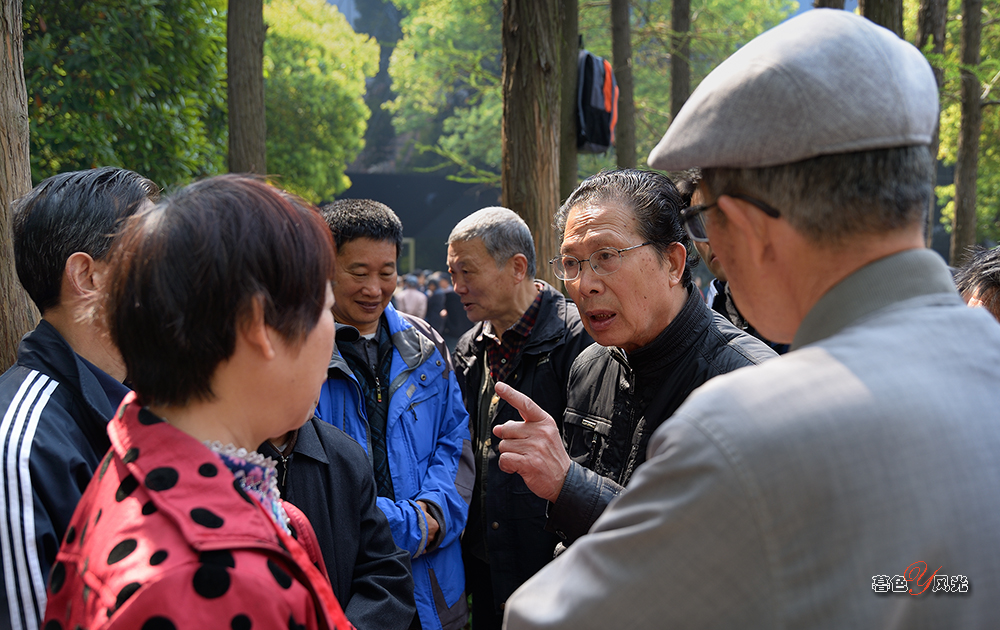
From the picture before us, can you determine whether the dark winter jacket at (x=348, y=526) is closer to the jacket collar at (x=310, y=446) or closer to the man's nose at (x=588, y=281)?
the jacket collar at (x=310, y=446)

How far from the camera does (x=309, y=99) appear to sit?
18344mm


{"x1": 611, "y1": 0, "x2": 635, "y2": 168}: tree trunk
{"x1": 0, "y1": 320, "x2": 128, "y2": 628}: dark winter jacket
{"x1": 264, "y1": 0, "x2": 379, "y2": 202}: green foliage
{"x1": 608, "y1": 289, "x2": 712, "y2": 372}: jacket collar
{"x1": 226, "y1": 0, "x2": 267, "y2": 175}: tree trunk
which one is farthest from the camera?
{"x1": 264, "y1": 0, "x2": 379, "y2": 202}: green foliage

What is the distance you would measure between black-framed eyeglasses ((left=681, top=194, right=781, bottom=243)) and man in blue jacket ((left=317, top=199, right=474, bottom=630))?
1.74m

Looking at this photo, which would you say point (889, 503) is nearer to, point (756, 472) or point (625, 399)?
point (756, 472)

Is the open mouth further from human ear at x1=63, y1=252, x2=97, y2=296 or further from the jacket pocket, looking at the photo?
human ear at x1=63, y1=252, x2=97, y2=296

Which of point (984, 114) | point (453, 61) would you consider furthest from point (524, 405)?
point (453, 61)

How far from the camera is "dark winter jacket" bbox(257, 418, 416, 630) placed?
6.45ft

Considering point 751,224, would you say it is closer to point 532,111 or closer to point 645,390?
point 645,390

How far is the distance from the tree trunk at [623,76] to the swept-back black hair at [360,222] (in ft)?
23.8

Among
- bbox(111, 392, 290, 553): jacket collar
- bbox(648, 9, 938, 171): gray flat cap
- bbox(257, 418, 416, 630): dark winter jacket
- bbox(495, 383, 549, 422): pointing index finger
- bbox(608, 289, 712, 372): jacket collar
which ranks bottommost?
bbox(257, 418, 416, 630): dark winter jacket

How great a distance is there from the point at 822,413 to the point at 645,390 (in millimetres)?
1391

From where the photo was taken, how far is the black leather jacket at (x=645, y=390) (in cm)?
204

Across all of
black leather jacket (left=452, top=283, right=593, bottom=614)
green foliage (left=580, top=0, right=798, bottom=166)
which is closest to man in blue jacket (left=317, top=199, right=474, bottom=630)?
black leather jacket (left=452, top=283, right=593, bottom=614)

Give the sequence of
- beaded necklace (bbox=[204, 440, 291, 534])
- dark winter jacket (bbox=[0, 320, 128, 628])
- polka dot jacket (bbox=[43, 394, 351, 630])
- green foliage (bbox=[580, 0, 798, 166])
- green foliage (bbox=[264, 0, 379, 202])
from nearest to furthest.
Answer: polka dot jacket (bbox=[43, 394, 351, 630]), beaded necklace (bbox=[204, 440, 291, 534]), dark winter jacket (bbox=[0, 320, 128, 628]), green foliage (bbox=[580, 0, 798, 166]), green foliage (bbox=[264, 0, 379, 202])
